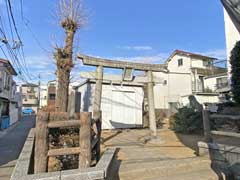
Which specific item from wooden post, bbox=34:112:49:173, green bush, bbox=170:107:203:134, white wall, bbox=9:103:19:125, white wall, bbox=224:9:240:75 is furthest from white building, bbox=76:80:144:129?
white wall, bbox=9:103:19:125

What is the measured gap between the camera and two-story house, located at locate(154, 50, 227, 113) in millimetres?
21092

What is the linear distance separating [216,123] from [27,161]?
7.25m

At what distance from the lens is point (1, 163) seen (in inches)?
219

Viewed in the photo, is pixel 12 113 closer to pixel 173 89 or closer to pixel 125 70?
pixel 125 70

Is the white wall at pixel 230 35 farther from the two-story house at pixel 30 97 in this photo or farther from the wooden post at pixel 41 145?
the two-story house at pixel 30 97

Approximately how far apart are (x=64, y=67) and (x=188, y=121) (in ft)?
19.9

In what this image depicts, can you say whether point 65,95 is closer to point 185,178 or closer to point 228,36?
point 185,178

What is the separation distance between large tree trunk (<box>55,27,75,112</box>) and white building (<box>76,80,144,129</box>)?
359cm

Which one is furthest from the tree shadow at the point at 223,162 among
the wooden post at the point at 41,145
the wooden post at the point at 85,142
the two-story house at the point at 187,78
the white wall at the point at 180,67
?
the white wall at the point at 180,67

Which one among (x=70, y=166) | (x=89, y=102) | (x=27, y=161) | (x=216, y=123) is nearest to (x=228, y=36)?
(x=216, y=123)

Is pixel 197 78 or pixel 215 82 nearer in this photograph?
pixel 215 82

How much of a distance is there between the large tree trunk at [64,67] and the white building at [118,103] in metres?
3.59

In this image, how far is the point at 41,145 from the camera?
2857 millimetres

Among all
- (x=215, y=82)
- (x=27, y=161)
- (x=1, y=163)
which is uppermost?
(x=215, y=82)
